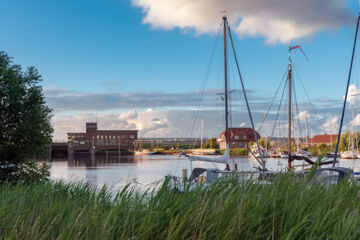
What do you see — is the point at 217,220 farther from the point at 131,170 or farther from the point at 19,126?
the point at 131,170

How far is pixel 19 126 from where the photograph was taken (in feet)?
81.6

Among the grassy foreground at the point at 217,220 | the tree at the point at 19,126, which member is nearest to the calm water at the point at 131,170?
the tree at the point at 19,126

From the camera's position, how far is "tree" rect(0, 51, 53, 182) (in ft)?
81.3

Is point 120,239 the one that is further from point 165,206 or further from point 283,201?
point 283,201

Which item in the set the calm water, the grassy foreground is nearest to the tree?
the calm water

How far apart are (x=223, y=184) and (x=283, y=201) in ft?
4.85

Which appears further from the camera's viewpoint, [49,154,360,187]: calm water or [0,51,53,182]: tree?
[49,154,360,187]: calm water

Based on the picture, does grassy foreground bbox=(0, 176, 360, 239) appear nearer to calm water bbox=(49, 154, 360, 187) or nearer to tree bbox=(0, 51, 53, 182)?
calm water bbox=(49, 154, 360, 187)

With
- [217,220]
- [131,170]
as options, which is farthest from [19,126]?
[131,170]

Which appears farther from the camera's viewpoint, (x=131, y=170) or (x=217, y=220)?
(x=131, y=170)

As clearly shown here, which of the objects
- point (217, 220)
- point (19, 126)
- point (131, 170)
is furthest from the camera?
point (131, 170)

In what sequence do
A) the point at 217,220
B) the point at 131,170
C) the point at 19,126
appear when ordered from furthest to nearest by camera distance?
1. the point at 131,170
2. the point at 19,126
3. the point at 217,220

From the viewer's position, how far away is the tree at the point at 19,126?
24.8 metres

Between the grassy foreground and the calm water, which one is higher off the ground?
the grassy foreground
